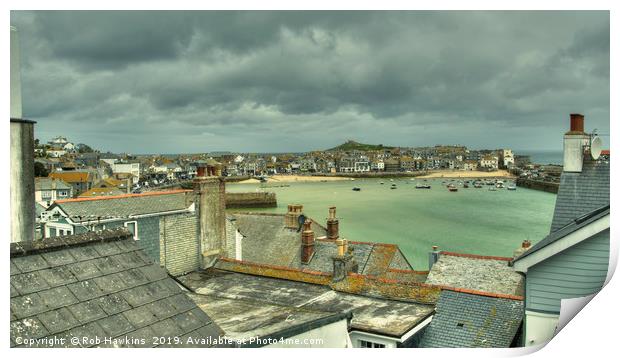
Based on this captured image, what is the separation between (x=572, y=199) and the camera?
4145 millimetres

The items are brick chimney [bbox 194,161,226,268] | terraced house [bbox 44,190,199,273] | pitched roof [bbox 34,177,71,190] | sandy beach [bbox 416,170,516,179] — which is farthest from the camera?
sandy beach [bbox 416,170,516,179]

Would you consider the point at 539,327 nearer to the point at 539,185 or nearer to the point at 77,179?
the point at 77,179

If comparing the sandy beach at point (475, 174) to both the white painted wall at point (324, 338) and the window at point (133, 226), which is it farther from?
the white painted wall at point (324, 338)

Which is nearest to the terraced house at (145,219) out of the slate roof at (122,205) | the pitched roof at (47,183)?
the slate roof at (122,205)

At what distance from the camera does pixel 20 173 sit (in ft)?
12.1

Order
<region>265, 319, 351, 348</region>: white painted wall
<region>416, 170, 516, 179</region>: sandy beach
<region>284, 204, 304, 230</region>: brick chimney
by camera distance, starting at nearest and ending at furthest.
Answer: <region>265, 319, 351, 348</region>: white painted wall, <region>284, 204, 304, 230</region>: brick chimney, <region>416, 170, 516, 179</region>: sandy beach

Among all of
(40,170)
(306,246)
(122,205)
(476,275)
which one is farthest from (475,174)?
(122,205)

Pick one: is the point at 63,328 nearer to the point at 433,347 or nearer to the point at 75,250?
the point at 75,250

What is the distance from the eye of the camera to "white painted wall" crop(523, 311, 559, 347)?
3.81m

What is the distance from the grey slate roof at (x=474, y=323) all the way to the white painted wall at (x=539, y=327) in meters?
0.49

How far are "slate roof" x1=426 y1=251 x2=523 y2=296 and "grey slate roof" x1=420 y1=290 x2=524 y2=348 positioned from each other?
7.00 ft

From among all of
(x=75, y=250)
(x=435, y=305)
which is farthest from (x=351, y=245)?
(x=75, y=250)

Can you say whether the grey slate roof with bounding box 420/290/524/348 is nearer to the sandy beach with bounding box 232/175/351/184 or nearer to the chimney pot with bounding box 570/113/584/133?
the chimney pot with bounding box 570/113/584/133

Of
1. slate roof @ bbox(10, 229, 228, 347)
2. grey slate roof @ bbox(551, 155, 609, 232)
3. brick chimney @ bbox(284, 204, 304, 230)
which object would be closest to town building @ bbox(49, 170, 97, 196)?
brick chimney @ bbox(284, 204, 304, 230)
